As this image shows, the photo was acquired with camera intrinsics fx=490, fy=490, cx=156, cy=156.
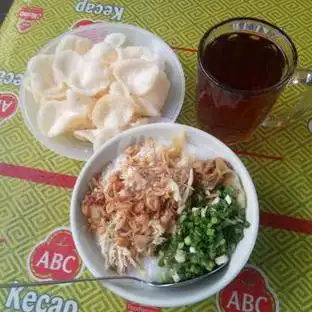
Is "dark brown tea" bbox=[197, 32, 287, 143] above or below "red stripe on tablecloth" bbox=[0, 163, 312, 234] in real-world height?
above

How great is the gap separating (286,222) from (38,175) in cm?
44

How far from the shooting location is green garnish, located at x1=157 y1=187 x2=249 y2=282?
27.9 inches

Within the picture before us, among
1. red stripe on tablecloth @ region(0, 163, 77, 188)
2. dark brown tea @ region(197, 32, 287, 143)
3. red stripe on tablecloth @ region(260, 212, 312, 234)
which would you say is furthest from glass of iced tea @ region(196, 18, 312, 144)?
red stripe on tablecloth @ region(0, 163, 77, 188)

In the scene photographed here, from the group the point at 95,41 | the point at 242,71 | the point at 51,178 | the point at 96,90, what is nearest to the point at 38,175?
the point at 51,178

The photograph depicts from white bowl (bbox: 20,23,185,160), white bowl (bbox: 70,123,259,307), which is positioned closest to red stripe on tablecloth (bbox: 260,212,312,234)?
white bowl (bbox: 70,123,259,307)

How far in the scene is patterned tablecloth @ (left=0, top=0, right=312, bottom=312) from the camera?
0.77 metres

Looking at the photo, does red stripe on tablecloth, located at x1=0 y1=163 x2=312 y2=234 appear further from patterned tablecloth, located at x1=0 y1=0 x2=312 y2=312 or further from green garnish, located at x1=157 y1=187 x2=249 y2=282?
green garnish, located at x1=157 y1=187 x2=249 y2=282

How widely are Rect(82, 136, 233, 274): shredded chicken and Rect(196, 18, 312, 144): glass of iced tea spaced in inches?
3.9

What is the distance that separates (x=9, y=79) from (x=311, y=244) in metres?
0.65

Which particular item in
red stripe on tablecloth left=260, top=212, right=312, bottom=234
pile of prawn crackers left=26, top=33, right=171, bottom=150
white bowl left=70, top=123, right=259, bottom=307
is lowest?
red stripe on tablecloth left=260, top=212, right=312, bottom=234

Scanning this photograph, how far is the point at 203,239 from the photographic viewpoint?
708 millimetres

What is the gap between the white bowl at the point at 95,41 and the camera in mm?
872

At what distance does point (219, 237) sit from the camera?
71 cm

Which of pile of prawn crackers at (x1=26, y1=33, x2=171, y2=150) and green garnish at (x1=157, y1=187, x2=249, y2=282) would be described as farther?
pile of prawn crackers at (x1=26, y1=33, x2=171, y2=150)
